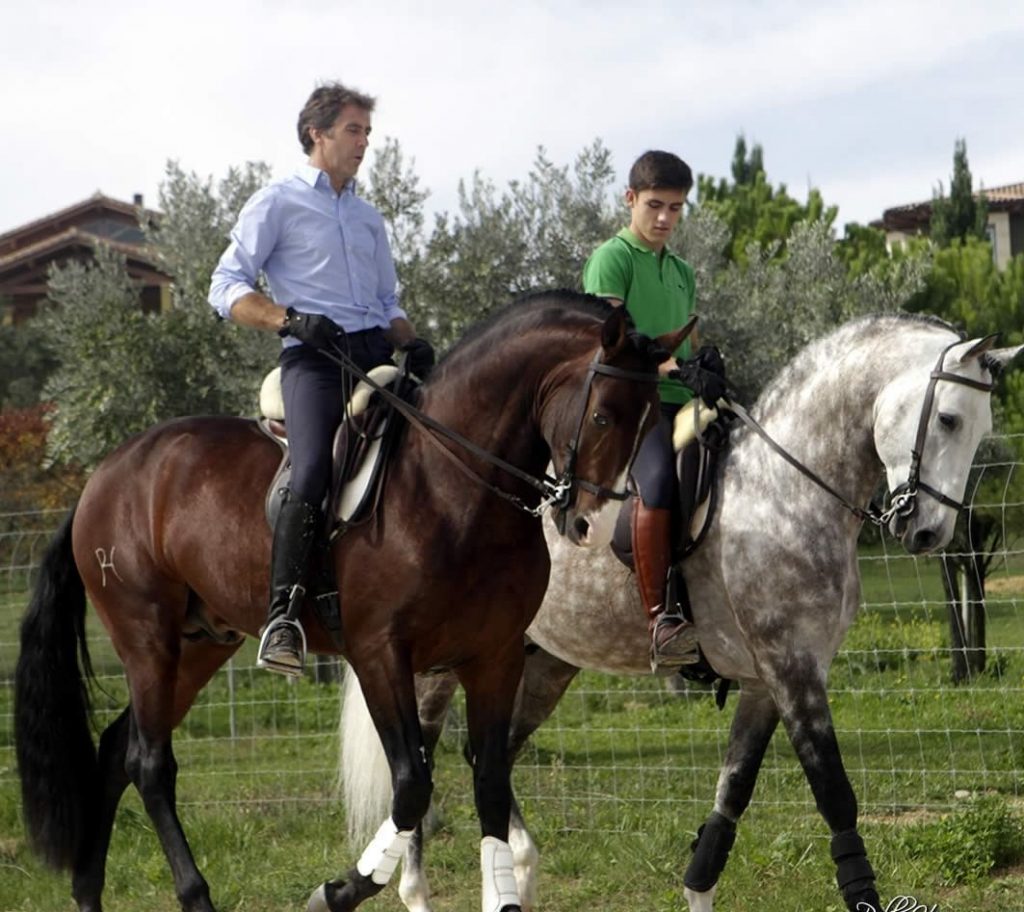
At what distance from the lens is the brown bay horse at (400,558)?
486 cm

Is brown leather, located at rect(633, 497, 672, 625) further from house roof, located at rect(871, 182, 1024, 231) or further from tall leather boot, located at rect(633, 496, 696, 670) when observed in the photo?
house roof, located at rect(871, 182, 1024, 231)

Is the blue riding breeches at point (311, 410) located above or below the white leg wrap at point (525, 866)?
above

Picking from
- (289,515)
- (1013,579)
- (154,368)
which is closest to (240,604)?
(289,515)

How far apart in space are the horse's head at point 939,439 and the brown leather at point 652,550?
89 centimetres

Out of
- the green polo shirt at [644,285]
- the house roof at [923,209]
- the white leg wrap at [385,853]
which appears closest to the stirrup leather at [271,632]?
the white leg wrap at [385,853]

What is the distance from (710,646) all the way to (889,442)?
113 centimetres

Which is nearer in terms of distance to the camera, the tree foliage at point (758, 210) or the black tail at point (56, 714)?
the black tail at point (56, 714)

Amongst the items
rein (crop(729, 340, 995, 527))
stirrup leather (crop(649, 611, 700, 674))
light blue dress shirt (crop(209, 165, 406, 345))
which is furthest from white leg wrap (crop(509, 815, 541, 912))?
light blue dress shirt (crop(209, 165, 406, 345))

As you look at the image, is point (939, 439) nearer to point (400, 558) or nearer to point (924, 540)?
point (924, 540)

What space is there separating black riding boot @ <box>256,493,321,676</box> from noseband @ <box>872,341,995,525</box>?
6.51 feet

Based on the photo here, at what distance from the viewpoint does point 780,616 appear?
5.49 meters

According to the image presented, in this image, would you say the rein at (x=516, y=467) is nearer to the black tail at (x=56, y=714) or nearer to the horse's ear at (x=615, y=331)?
the horse's ear at (x=615, y=331)

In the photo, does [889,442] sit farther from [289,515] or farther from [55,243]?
[55,243]

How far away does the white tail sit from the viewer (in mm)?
6551
